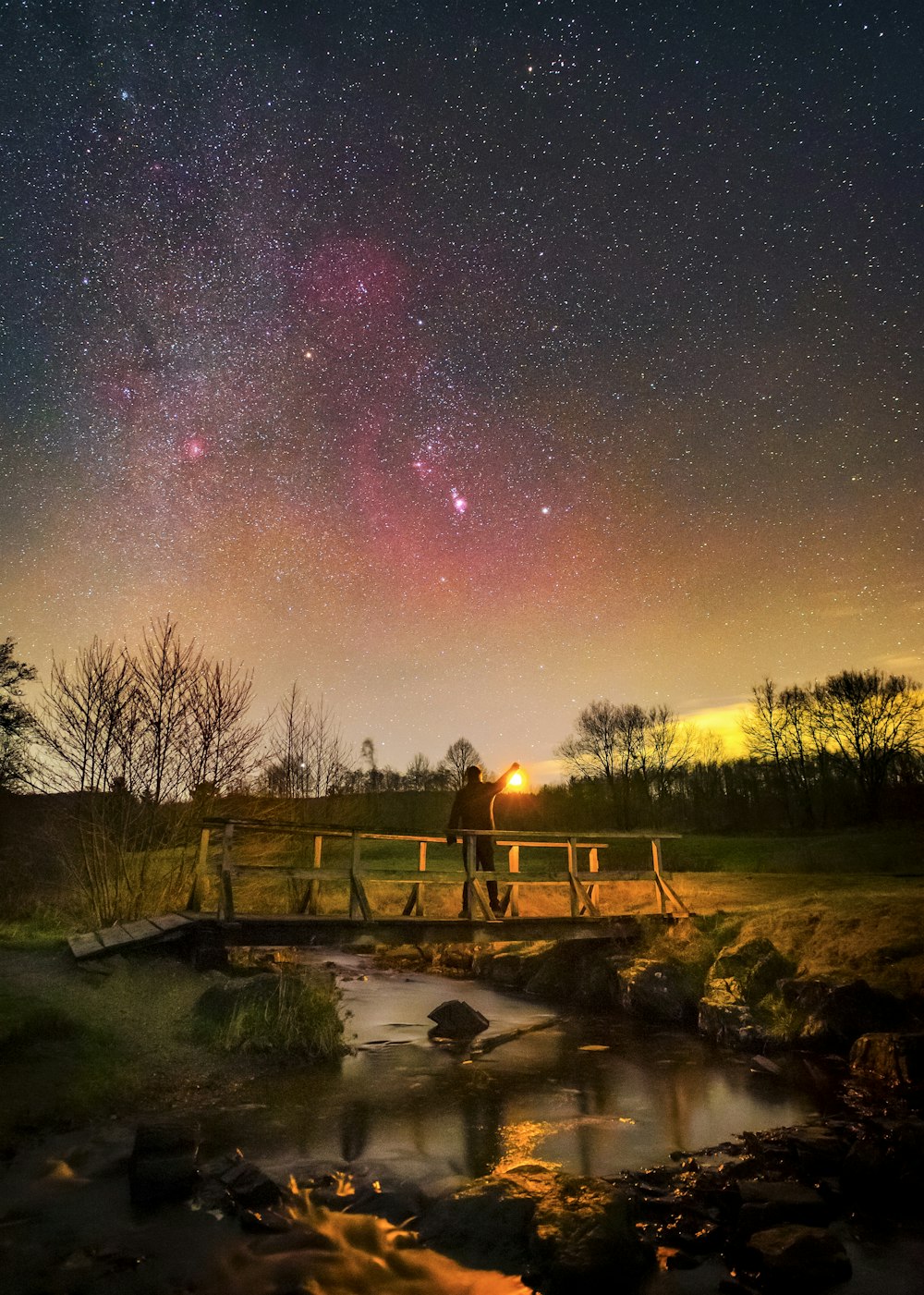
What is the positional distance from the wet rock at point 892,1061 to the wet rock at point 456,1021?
18.6 ft

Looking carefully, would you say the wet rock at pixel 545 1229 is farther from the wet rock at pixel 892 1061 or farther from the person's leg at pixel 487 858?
the person's leg at pixel 487 858

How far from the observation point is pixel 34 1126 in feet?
24.5

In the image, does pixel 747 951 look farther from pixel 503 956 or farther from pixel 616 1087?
pixel 503 956

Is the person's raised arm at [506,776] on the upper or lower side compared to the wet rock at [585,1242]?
upper

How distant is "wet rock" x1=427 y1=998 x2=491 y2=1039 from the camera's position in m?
12.8

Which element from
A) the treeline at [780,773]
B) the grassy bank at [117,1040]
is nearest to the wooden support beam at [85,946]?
the grassy bank at [117,1040]

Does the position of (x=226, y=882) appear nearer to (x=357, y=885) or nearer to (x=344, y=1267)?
(x=357, y=885)

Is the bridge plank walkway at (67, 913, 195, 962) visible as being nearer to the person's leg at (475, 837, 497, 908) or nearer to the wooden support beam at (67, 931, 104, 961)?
the wooden support beam at (67, 931, 104, 961)

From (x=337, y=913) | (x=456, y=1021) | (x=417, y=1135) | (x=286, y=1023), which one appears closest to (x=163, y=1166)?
(x=417, y=1135)

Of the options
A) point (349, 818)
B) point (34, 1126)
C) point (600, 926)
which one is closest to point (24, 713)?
point (349, 818)

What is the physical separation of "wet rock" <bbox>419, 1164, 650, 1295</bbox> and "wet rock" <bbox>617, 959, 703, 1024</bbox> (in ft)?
28.8

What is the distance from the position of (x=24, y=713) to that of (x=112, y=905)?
21727 mm

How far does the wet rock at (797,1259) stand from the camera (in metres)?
5.12

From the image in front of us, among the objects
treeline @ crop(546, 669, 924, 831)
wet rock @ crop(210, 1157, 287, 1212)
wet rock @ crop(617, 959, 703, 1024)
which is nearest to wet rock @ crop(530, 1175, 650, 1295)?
wet rock @ crop(210, 1157, 287, 1212)
